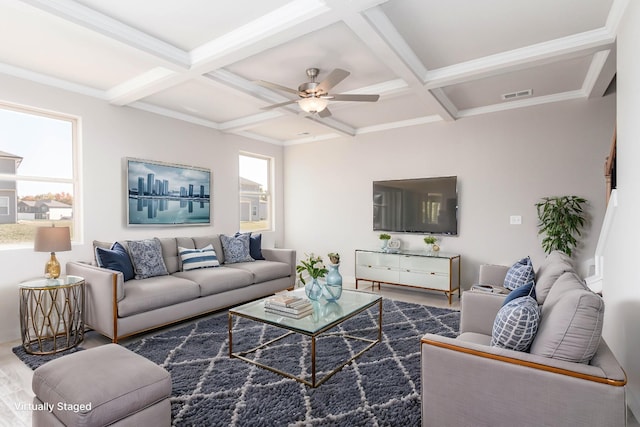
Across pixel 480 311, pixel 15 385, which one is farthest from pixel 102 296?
pixel 480 311

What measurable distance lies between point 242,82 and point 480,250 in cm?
386

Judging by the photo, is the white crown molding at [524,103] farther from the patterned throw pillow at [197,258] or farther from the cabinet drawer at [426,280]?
the patterned throw pillow at [197,258]

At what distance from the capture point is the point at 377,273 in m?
5.37

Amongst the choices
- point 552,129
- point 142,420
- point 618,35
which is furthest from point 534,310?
point 552,129

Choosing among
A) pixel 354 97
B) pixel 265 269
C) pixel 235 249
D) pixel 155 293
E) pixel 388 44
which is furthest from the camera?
pixel 235 249

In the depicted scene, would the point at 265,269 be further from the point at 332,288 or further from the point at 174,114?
the point at 174,114

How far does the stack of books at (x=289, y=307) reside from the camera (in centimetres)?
275

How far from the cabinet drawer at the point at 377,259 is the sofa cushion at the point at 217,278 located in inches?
76.7

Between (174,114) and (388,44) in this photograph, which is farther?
(174,114)

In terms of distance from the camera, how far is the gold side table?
9.90 ft

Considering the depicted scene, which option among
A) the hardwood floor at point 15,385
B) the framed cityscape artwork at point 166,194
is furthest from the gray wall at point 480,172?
the hardwood floor at point 15,385

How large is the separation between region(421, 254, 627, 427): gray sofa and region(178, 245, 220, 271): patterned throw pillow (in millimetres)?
3288

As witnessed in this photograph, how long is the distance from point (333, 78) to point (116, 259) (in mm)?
2799

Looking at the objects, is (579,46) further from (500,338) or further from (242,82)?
(242,82)
